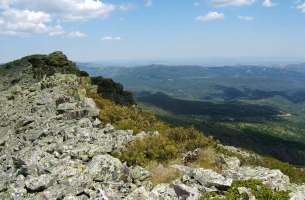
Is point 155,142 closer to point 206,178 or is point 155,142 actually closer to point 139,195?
point 206,178

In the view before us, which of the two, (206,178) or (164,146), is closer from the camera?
(206,178)

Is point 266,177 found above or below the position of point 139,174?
below

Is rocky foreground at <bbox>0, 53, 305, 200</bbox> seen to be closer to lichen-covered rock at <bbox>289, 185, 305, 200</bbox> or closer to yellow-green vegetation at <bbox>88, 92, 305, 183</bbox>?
lichen-covered rock at <bbox>289, 185, 305, 200</bbox>

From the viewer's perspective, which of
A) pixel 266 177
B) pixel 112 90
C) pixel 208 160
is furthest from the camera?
pixel 112 90

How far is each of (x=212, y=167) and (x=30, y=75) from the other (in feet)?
128

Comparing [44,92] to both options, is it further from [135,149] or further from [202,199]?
[202,199]

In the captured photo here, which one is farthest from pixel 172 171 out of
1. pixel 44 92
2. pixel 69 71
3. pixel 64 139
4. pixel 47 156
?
pixel 69 71

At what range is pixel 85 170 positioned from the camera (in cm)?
1805

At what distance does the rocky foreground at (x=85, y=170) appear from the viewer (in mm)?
16500

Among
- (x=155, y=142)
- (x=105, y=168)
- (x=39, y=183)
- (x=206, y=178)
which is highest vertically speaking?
(x=155, y=142)

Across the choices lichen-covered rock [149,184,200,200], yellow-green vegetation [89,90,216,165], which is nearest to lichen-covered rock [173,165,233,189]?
lichen-covered rock [149,184,200,200]

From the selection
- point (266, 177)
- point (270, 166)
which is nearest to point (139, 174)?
point (266, 177)

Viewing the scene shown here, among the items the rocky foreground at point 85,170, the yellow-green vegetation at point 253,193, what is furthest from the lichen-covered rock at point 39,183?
the yellow-green vegetation at point 253,193

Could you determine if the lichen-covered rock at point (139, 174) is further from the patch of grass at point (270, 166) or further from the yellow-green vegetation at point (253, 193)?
the patch of grass at point (270, 166)
